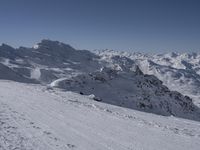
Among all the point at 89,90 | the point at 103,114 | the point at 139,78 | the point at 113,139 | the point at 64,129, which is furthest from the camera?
the point at 139,78

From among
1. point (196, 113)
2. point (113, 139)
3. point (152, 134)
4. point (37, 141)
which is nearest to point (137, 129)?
point (152, 134)

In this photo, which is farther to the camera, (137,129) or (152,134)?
(137,129)

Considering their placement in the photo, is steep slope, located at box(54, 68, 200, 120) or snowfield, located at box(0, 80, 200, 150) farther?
steep slope, located at box(54, 68, 200, 120)

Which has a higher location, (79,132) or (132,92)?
(132,92)

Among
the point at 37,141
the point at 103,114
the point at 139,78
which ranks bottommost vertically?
the point at 37,141

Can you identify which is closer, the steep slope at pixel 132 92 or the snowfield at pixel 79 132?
the snowfield at pixel 79 132

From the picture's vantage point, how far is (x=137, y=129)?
17984mm

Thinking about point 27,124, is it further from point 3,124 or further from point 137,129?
point 137,129

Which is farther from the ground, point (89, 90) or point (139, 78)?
point (139, 78)

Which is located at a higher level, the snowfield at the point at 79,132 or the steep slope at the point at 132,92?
the steep slope at the point at 132,92

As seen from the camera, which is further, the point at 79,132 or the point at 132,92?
the point at 132,92

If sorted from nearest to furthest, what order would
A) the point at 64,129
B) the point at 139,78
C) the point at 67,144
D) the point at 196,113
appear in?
1. the point at 67,144
2. the point at 64,129
3. the point at 196,113
4. the point at 139,78

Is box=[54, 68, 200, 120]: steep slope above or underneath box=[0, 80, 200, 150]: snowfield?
above

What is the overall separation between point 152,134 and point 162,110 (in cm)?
8328
